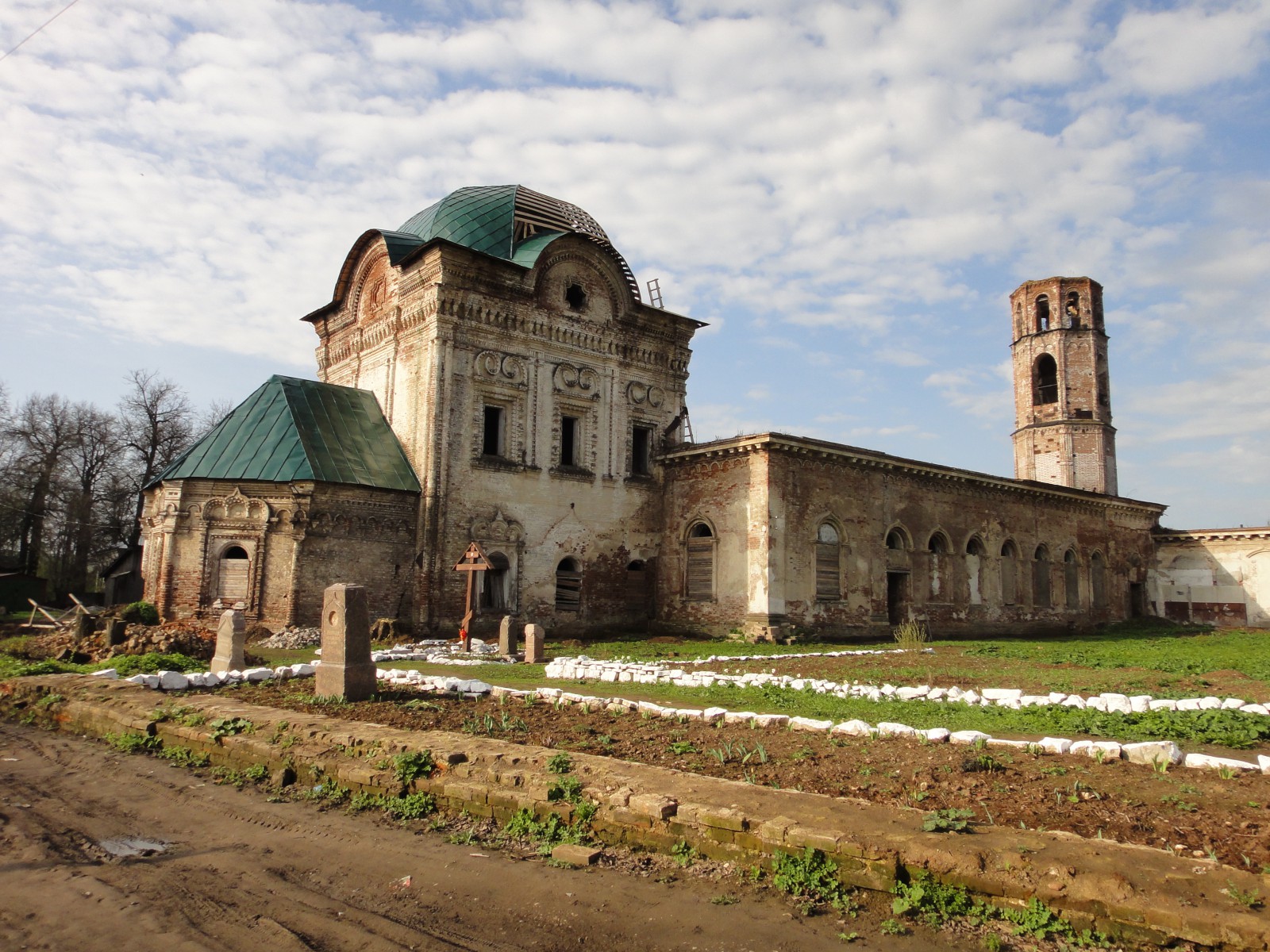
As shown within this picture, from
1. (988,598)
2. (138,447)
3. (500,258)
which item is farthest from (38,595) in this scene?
(988,598)

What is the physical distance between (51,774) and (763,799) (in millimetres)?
6900

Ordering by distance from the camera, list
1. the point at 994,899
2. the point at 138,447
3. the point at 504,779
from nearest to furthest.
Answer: the point at 994,899, the point at 504,779, the point at 138,447

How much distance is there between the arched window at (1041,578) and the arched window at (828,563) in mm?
10341

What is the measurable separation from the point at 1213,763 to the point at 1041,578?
25802 mm

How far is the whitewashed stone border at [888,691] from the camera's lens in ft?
33.7

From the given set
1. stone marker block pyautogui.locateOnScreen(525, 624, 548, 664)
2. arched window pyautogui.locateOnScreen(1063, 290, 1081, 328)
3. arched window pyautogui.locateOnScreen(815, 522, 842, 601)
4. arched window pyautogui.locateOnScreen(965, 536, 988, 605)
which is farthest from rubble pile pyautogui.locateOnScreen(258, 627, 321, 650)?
arched window pyautogui.locateOnScreen(1063, 290, 1081, 328)

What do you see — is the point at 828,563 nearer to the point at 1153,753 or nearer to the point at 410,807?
the point at 1153,753

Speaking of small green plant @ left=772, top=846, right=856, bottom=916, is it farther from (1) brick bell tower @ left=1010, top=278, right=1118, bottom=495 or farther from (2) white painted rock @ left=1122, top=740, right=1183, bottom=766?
(1) brick bell tower @ left=1010, top=278, right=1118, bottom=495

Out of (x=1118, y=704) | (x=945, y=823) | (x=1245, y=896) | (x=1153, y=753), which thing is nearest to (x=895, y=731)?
(x=1153, y=753)

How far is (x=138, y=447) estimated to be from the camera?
40.9 m

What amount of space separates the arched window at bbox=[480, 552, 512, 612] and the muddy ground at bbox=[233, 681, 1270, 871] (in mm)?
12654

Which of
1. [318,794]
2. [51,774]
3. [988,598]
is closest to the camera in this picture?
[318,794]

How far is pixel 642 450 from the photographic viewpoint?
86.5ft

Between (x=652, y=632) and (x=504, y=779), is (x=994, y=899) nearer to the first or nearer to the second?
(x=504, y=779)
